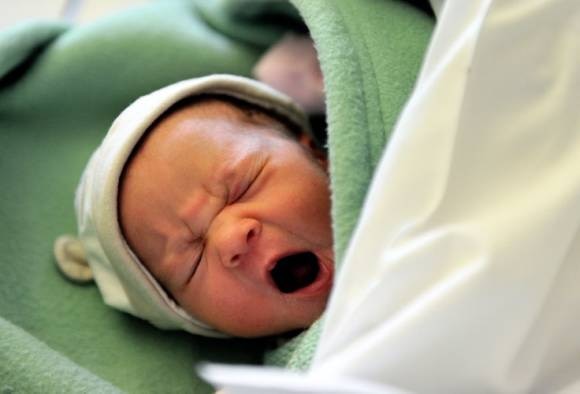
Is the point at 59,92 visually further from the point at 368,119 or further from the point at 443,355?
the point at 443,355

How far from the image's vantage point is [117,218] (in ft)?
2.31

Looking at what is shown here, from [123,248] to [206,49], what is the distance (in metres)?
0.26

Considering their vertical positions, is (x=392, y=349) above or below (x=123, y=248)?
above

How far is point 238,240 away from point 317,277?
0.25ft

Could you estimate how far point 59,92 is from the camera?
865mm

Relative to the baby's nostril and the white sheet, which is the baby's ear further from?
the white sheet

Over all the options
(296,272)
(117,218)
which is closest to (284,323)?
(296,272)

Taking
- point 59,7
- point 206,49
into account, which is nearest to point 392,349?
point 206,49

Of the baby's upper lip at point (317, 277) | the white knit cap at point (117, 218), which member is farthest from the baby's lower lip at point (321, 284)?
the white knit cap at point (117, 218)

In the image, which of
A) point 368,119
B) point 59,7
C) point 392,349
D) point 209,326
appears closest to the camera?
point 392,349

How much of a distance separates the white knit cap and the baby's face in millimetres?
12

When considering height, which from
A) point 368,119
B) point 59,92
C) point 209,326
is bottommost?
point 209,326

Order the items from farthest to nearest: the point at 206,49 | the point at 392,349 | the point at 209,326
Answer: the point at 206,49, the point at 209,326, the point at 392,349

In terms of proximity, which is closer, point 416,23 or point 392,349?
point 392,349
